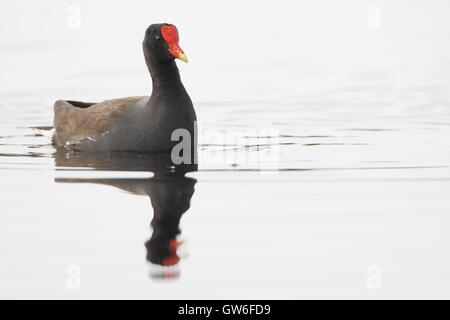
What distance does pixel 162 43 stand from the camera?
8.98m

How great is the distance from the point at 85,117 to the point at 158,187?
2.85 metres

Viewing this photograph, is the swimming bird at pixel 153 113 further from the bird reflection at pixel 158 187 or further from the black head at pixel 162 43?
the bird reflection at pixel 158 187

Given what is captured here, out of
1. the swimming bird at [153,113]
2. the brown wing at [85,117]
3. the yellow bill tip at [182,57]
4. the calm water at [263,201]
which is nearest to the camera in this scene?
the calm water at [263,201]

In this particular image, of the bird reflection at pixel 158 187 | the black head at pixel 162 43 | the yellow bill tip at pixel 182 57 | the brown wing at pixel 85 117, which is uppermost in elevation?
the black head at pixel 162 43

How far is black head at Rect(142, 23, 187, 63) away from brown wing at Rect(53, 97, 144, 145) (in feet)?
1.93

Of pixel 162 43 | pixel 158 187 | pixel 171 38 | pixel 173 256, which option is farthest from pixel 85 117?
pixel 173 256

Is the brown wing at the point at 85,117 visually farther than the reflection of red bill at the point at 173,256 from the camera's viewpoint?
Yes

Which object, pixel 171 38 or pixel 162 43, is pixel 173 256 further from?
pixel 162 43

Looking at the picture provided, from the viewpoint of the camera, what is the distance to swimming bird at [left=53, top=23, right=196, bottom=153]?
8.80m

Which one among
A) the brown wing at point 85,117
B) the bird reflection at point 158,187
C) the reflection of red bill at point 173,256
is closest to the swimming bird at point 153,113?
the brown wing at point 85,117

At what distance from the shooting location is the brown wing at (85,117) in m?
9.30

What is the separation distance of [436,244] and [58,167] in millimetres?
3938

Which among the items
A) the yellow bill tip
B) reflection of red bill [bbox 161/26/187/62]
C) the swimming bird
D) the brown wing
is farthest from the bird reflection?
reflection of red bill [bbox 161/26/187/62]

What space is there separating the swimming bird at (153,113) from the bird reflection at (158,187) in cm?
16
